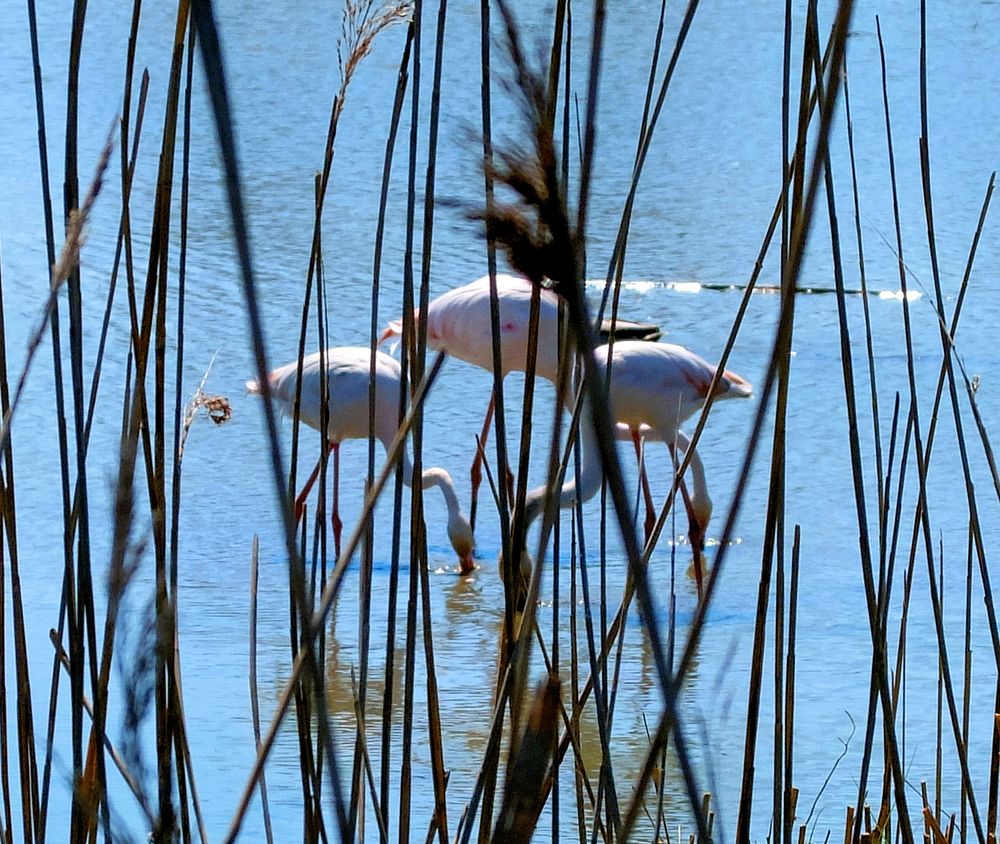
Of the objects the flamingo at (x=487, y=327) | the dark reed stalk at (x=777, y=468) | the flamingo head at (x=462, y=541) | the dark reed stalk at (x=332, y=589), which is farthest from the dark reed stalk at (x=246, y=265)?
the flamingo at (x=487, y=327)

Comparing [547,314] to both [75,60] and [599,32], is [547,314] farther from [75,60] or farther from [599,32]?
[599,32]

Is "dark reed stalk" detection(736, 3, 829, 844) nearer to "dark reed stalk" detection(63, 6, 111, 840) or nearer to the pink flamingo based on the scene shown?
"dark reed stalk" detection(63, 6, 111, 840)

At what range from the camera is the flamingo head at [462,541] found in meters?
2.28

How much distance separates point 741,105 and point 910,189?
109 centimetres

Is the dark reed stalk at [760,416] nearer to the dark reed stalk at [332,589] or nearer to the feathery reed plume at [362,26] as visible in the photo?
the dark reed stalk at [332,589]

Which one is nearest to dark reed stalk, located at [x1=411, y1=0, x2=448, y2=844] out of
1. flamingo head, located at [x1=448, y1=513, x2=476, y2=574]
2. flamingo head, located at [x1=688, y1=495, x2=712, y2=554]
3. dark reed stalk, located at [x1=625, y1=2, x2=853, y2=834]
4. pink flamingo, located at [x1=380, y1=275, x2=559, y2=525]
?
dark reed stalk, located at [x1=625, y1=2, x2=853, y2=834]

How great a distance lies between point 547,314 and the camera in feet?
8.56

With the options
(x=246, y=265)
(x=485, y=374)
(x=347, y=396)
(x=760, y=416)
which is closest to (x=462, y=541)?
(x=347, y=396)

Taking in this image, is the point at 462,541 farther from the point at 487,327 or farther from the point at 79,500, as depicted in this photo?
the point at 79,500

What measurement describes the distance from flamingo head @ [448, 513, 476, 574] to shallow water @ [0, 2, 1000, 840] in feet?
0.10

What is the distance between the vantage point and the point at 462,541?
2.28 m

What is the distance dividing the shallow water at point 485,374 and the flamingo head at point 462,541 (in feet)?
0.10

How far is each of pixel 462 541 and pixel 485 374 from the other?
0.91 metres

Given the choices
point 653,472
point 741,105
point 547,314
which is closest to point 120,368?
point 547,314
